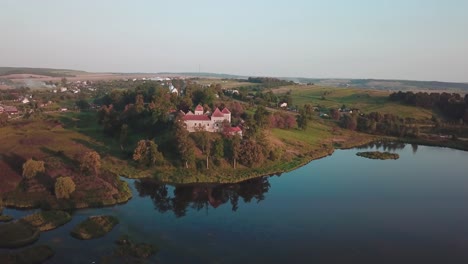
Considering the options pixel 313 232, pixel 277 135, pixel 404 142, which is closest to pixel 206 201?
pixel 313 232

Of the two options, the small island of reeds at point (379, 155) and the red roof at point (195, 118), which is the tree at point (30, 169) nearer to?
the red roof at point (195, 118)

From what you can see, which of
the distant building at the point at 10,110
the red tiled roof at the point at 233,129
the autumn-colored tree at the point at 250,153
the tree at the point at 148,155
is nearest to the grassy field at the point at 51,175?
the tree at the point at 148,155

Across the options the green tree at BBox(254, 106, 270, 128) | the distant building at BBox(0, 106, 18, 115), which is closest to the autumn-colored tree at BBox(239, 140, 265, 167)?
the green tree at BBox(254, 106, 270, 128)

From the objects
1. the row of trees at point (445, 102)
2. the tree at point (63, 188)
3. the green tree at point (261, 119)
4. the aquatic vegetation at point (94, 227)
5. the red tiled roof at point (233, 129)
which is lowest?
the aquatic vegetation at point (94, 227)

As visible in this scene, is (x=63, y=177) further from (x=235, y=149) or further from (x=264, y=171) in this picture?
(x=264, y=171)

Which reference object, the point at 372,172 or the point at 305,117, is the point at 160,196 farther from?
the point at 305,117

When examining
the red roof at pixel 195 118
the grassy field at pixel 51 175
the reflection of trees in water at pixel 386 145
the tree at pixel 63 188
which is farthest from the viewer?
the reflection of trees in water at pixel 386 145
